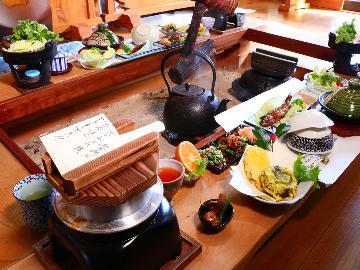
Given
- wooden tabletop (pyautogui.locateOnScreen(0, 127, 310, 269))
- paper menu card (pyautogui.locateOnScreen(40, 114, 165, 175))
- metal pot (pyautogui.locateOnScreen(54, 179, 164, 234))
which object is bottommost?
wooden tabletop (pyautogui.locateOnScreen(0, 127, 310, 269))

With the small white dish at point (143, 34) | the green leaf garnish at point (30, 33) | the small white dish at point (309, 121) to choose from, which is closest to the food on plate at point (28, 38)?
the green leaf garnish at point (30, 33)

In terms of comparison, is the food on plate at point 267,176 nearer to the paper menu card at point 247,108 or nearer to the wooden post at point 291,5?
the paper menu card at point 247,108

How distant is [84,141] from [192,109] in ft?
5.35

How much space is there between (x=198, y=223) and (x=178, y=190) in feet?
0.59

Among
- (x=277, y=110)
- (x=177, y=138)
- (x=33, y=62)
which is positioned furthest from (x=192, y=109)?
(x=33, y=62)

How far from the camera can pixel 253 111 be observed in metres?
2.18

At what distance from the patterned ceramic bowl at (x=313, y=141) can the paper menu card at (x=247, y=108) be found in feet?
1.25

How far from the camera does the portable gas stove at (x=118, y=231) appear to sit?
1003 millimetres

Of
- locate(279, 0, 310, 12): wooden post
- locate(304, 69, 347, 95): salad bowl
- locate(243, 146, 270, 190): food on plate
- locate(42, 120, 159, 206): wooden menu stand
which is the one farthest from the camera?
locate(279, 0, 310, 12): wooden post

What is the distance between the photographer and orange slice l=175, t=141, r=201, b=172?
160 centimetres

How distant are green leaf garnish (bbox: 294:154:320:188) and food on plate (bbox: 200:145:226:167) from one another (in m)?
0.35

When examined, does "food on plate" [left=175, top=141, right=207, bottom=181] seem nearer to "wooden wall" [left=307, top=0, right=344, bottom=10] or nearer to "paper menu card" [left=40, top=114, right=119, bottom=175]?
"paper menu card" [left=40, top=114, right=119, bottom=175]

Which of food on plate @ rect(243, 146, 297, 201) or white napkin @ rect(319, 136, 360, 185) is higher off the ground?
food on plate @ rect(243, 146, 297, 201)

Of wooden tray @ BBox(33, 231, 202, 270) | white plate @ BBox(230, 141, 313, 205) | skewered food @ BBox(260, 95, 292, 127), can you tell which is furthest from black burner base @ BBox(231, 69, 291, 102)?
wooden tray @ BBox(33, 231, 202, 270)
